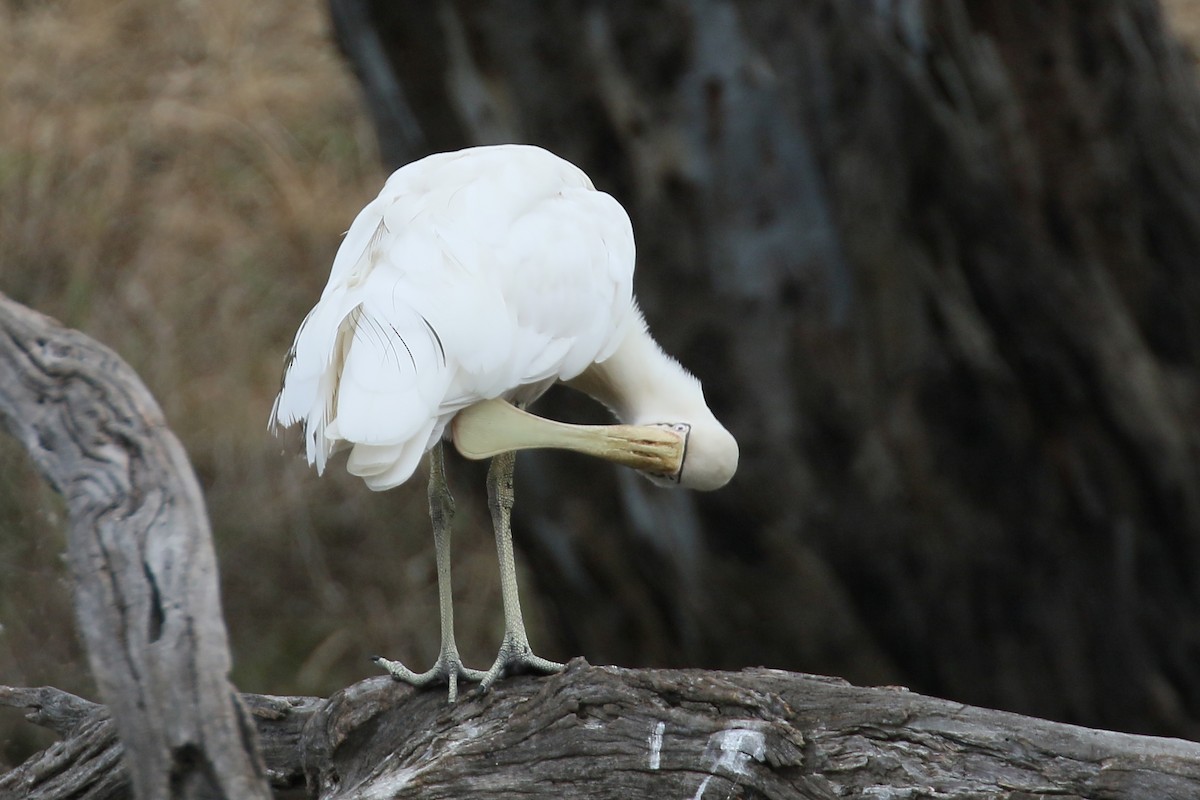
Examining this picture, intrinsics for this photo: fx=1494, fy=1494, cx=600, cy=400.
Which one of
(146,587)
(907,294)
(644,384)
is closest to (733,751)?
(644,384)

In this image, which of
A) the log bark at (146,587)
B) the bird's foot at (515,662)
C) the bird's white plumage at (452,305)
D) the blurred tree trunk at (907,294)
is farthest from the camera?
the blurred tree trunk at (907,294)

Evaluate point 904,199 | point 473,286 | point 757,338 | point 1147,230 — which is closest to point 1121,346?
point 1147,230

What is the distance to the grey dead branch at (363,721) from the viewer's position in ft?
4.88

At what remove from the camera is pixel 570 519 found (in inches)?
173

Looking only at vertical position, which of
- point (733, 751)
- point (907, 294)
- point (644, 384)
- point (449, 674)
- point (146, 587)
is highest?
point (907, 294)

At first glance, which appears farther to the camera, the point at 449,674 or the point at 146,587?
the point at 449,674

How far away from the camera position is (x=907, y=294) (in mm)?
3980

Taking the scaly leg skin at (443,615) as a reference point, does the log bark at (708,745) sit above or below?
below

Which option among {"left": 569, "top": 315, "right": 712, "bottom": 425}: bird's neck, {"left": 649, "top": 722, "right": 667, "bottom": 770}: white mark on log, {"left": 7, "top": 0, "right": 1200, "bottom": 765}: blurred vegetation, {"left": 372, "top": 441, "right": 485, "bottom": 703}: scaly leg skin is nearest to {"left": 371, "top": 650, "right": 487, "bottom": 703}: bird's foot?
{"left": 372, "top": 441, "right": 485, "bottom": 703}: scaly leg skin

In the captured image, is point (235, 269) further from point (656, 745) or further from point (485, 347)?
point (656, 745)

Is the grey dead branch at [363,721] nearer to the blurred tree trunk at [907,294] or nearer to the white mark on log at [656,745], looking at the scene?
the white mark on log at [656,745]

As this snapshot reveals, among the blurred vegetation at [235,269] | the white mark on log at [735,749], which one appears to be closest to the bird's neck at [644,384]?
the white mark on log at [735,749]

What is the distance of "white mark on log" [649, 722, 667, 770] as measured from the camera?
197cm

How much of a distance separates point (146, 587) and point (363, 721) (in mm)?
740
